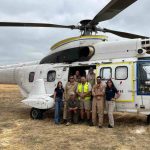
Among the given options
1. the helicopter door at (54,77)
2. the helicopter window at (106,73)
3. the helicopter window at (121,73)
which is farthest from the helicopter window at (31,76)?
the helicopter window at (121,73)

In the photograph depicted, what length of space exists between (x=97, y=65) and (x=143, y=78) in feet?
5.89

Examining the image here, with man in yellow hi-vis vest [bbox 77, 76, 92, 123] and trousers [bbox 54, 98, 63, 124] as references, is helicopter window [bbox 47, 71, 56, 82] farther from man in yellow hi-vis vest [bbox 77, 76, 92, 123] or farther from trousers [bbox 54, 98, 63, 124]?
man in yellow hi-vis vest [bbox 77, 76, 92, 123]

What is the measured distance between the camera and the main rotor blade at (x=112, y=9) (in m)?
8.55

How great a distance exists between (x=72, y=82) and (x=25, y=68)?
351 centimetres

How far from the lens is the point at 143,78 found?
991 centimetres

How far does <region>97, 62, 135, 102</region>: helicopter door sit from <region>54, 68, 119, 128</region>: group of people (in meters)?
0.26

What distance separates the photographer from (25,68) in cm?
1381

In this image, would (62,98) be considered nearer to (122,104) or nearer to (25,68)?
(122,104)

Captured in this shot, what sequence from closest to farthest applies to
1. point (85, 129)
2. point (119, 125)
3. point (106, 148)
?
point (106, 148), point (85, 129), point (119, 125)


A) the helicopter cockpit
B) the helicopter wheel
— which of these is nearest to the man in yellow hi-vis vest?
the helicopter cockpit

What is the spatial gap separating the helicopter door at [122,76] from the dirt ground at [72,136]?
42.2 inches

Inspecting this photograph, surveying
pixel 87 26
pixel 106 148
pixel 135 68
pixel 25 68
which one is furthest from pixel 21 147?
pixel 25 68

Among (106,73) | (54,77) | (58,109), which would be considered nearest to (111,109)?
(106,73)

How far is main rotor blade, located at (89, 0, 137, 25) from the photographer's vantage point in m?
8.55
